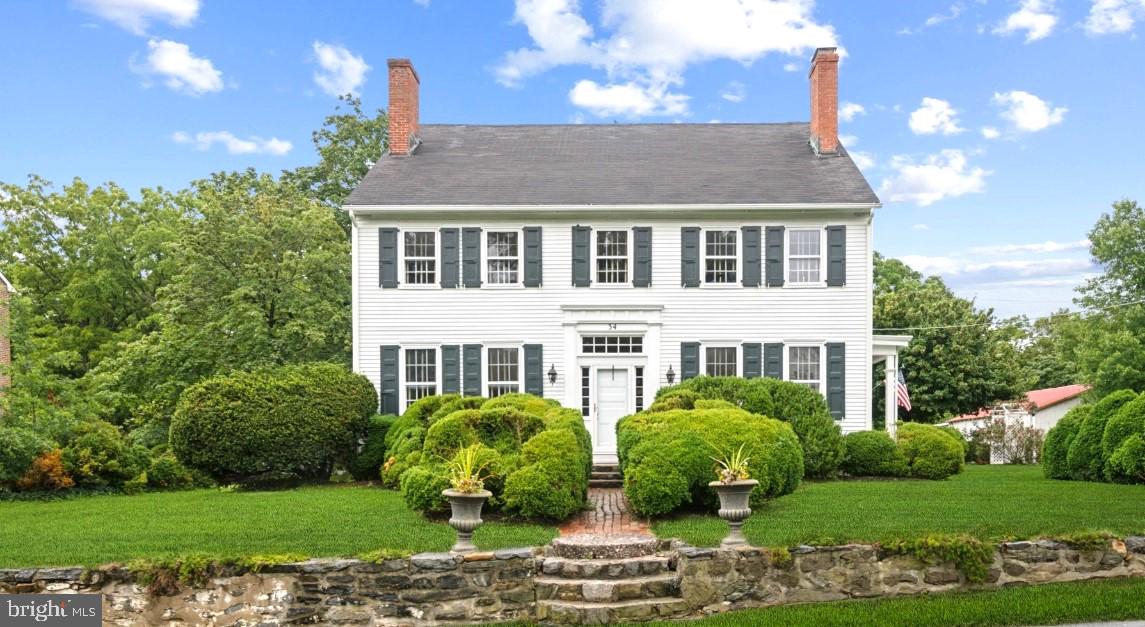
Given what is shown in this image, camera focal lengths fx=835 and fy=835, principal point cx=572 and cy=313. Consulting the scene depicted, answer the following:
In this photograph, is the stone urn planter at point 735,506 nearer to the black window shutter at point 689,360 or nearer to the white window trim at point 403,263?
the black window shutter at point 689,360

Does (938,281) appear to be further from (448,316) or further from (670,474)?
(670,474)

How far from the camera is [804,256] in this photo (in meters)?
17.0

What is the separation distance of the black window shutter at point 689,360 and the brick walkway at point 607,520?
4.11 meters

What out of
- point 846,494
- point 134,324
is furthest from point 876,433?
point 134,324

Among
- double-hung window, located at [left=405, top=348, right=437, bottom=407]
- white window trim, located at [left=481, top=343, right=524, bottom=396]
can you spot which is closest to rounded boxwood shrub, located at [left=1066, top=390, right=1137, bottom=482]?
white window trim, located at [left=481, top=343, right=524, bottom=396]

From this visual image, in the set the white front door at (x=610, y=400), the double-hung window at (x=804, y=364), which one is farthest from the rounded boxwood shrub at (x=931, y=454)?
the white front door at (x=610, y=400)

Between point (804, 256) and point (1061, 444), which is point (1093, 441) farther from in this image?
point (804, 256)

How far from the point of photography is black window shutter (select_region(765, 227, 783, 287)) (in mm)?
16953

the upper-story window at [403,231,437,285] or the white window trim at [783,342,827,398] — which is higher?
the upper-story window at [403,231,437,285]

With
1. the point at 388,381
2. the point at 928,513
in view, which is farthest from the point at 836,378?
the point at 388,381

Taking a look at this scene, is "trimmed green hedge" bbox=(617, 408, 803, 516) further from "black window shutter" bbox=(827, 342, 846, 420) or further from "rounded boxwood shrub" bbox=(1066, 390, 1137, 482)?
"rounded boxwood shrub" bbox=(1066, 390, 1137, 482)

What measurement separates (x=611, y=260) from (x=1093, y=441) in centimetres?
922

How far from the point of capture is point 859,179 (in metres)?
17.4

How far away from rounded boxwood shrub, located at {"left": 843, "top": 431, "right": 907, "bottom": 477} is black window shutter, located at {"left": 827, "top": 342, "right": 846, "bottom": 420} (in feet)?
4.11
